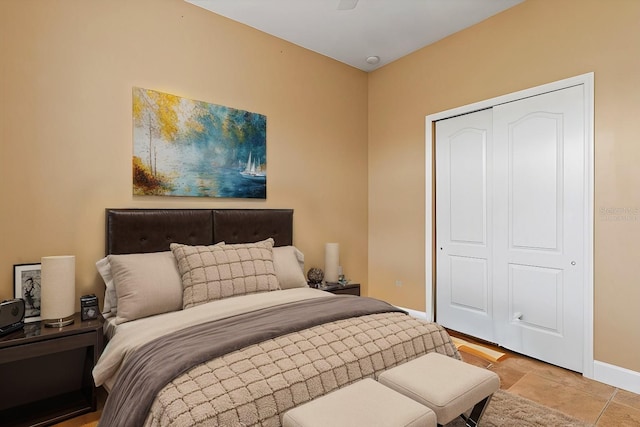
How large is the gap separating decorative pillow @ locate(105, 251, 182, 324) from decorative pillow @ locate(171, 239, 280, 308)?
70 millimetres

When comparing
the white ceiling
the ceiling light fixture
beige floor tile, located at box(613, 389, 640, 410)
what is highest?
the white ceiling

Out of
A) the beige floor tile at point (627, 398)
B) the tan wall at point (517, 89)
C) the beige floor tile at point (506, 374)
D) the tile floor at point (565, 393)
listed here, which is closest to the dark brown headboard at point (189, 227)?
the tile floor at point (565, 393)

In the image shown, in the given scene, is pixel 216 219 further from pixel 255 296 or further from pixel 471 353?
pixel 471 353

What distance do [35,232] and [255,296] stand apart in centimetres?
151

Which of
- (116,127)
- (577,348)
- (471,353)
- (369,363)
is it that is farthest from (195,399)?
(577,348)

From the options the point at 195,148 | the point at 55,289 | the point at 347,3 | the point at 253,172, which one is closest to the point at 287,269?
the point at 253,172

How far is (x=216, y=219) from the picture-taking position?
9.92 feet

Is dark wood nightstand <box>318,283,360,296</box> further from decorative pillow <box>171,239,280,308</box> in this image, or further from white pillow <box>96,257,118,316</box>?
white pillow <box>96,257,118,316</box>

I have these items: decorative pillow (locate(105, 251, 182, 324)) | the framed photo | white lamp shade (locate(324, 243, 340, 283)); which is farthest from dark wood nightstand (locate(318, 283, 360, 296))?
the framed photo

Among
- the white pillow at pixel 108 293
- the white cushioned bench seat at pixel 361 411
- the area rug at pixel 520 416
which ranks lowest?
the area rug at pixel 520 416

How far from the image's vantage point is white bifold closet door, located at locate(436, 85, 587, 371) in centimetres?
272

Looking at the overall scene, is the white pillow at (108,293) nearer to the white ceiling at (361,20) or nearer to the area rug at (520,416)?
the area rug at (520,416)

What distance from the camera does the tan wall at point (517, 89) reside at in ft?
8.04

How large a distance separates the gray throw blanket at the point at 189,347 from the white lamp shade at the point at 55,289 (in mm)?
Result: 771
